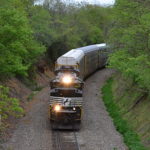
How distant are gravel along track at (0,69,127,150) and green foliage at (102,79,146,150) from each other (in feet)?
1.47

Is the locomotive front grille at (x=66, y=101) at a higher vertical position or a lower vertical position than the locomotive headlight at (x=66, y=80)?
lower

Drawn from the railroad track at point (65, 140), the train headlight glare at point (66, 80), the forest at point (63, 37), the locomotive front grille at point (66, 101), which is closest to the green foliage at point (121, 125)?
the forest at point (63, 37)

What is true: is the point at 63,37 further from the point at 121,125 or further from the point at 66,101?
the point at 66,101

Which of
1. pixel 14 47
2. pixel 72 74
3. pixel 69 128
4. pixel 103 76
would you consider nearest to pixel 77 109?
pixel 69 128

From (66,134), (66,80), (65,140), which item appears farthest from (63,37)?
(65,140)

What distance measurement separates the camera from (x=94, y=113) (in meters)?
34.2

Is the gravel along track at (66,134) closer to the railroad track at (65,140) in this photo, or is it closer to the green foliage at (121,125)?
the railroad track at (65,140)

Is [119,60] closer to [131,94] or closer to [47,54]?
[131,94]

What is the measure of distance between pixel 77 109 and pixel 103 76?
101 ft

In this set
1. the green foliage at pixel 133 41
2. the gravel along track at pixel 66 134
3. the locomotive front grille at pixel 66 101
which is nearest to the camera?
the green foliage at pixel 133 41

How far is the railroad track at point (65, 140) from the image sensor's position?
24375 millimetres

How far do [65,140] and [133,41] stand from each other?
373 inches

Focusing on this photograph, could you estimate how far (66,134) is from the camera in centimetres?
2769

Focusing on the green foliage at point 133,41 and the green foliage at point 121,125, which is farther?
the green foliage at point 121,125
